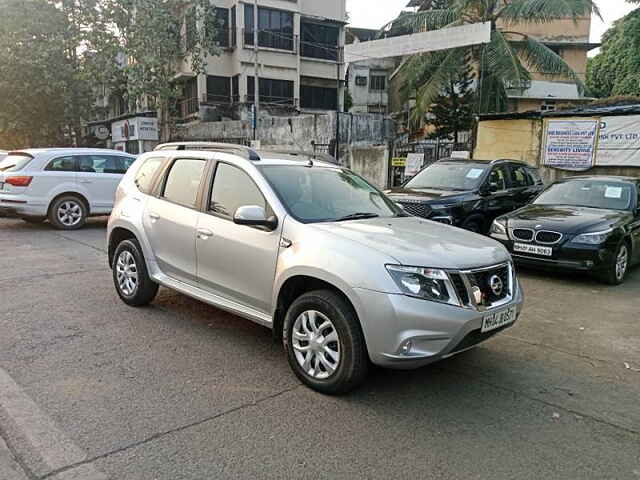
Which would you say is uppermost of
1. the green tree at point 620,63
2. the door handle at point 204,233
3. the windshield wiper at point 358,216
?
the green tree at point 620,63

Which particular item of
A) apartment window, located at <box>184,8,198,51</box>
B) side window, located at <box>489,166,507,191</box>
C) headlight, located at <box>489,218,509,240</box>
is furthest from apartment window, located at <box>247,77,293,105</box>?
headlight, located at <box>489,218,509,240</box>

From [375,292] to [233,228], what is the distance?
1551mm

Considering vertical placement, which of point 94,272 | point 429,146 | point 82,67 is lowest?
point 94,272

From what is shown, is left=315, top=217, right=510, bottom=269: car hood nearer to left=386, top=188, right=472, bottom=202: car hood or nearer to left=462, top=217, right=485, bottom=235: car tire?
left=386, top=188, right=472, bottom=202: car hood

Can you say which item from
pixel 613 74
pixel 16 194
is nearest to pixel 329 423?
pixel 16 194

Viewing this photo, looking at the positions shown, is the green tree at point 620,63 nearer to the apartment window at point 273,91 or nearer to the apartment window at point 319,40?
the apartment window at point 319,40

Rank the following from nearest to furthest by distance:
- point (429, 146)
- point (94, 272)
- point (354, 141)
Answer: point (94, 272) → point (429, 146) → point (354, 141)

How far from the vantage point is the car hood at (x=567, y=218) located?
23.2 ft

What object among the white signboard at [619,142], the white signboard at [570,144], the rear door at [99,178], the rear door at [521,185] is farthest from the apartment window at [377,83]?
the rear door at [99,178]

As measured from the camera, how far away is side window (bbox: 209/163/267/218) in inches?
173

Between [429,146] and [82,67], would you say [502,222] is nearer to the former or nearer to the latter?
[429,146]

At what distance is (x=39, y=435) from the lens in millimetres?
3072

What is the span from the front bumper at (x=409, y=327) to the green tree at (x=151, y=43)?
77.3 feet

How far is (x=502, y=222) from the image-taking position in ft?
25.4
